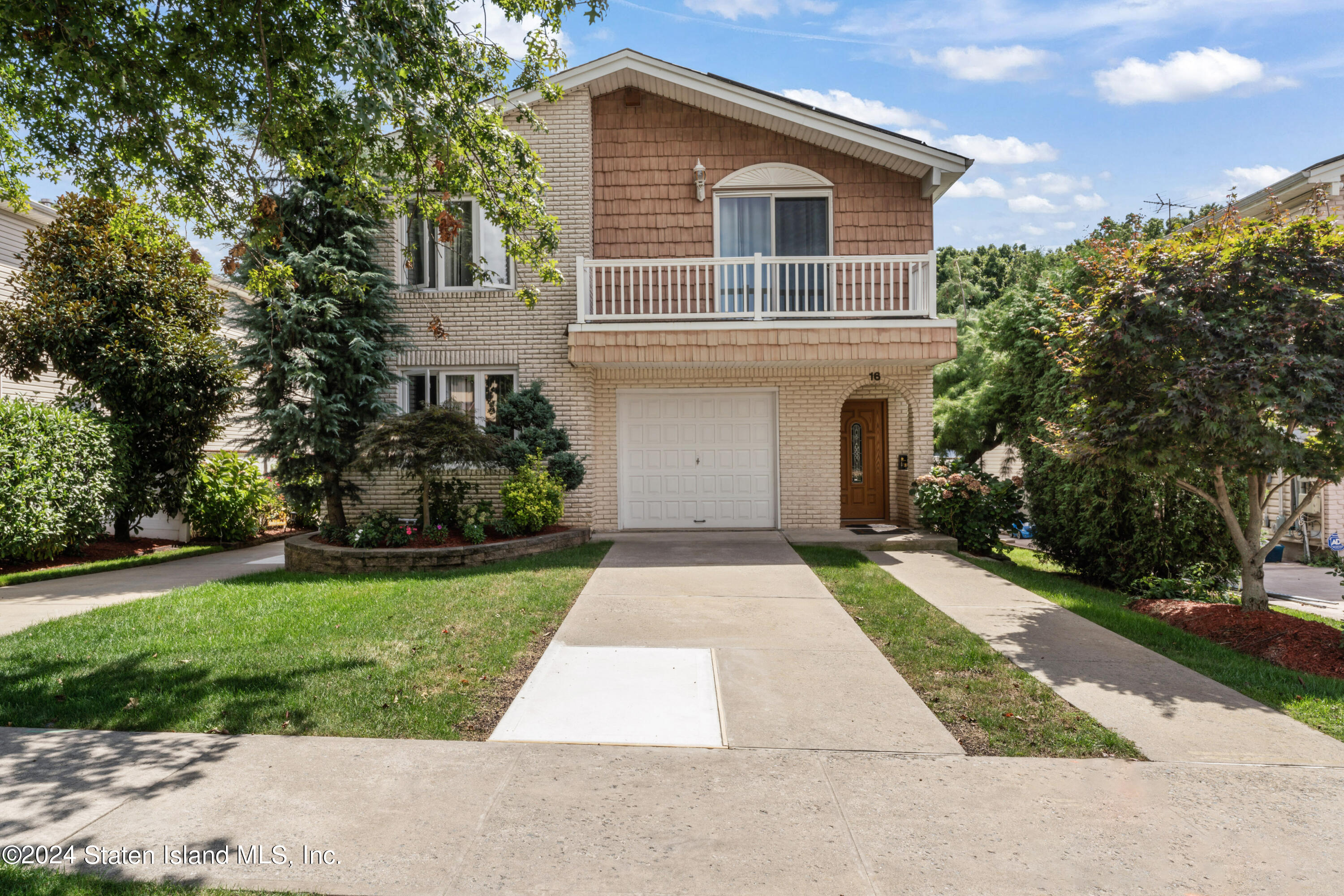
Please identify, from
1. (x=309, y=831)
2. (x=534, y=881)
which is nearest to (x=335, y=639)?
(x=309, y=831)

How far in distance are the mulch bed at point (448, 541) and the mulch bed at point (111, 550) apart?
3.32m

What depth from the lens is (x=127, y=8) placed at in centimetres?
629

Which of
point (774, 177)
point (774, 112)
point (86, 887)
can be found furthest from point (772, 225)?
point (86, 887)

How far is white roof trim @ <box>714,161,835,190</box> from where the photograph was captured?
12359mm

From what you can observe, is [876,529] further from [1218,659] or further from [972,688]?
[972,688]

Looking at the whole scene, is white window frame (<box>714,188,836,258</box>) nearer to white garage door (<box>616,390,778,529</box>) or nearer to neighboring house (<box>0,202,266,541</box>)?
white garage door (<box>616,390,778,529</box>)

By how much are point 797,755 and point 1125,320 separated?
5.12 meters

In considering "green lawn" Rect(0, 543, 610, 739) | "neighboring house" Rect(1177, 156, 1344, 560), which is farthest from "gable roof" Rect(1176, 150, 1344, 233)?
"green lawn" Rect(0, 543, 610, 739)

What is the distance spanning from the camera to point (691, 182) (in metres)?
12.4

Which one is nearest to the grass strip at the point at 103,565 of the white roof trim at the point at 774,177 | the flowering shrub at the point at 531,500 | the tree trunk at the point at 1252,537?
the flowering shrub at the point at 531,500

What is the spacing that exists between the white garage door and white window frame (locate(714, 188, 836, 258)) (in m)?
2.62

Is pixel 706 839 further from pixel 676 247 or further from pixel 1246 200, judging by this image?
pixel 1246 200

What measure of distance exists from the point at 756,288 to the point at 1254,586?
6.97 metres

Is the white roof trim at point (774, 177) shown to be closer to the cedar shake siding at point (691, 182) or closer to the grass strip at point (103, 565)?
the cedar shake siding at point (691, 182)
